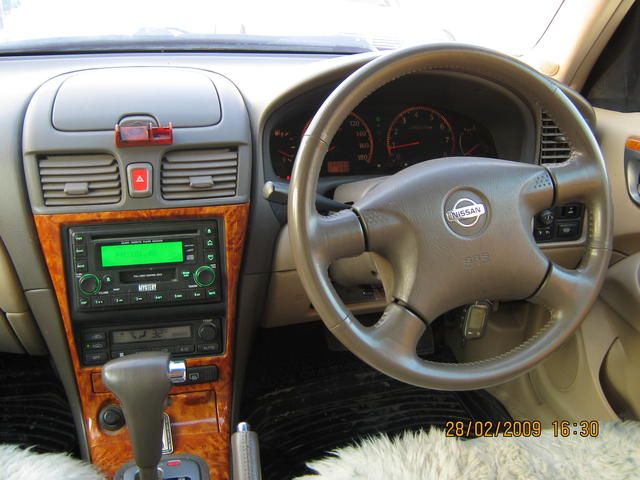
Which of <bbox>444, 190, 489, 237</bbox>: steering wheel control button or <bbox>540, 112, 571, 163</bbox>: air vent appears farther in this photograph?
<bbox>540, 112, 571, 163</bbox>: air vent

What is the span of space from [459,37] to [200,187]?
0.95 metres

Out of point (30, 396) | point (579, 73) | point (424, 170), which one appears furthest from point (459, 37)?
point (30, 396)

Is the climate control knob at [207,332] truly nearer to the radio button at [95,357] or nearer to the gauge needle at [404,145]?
the radio button at [95,357]

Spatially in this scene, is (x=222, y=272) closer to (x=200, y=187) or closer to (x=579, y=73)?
(x=200, y=187)

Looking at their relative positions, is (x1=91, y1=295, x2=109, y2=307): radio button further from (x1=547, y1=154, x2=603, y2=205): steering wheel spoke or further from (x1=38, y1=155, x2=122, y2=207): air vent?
(x1=547, y1=154, x2=603, y2=205): steering wheel spoke

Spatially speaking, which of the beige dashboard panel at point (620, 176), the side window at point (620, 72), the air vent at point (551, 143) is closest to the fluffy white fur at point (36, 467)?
the air vent at point (551, 143)

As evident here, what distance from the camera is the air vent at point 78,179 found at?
4.19 feet

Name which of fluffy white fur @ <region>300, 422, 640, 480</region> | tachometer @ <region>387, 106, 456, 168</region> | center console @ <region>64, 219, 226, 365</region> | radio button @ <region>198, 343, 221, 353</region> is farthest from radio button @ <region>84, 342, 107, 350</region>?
tachometer @ <region>387, 106, 456, 168</region>

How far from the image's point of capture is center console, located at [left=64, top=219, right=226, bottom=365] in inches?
52.8

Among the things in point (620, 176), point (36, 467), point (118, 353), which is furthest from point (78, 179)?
point (620, 176)

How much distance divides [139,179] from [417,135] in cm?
75

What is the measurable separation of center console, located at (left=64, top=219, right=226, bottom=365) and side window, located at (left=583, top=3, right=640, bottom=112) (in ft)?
3.97

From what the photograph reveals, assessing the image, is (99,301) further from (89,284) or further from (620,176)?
(620,176)

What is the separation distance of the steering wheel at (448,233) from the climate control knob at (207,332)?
583mm
